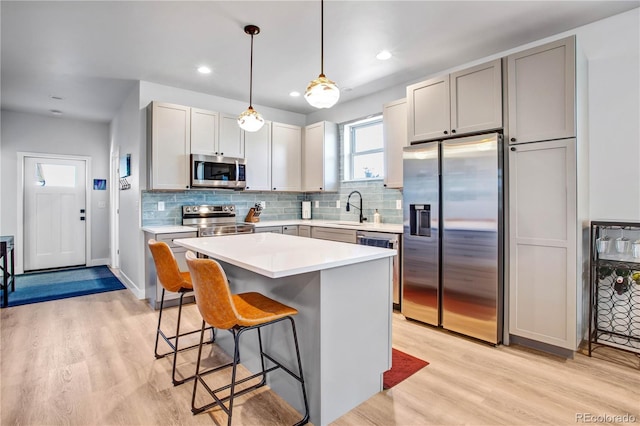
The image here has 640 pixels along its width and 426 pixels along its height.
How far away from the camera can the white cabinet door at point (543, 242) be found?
8.11 ft

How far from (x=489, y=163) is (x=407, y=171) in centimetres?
77

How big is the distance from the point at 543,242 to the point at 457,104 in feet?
4.55

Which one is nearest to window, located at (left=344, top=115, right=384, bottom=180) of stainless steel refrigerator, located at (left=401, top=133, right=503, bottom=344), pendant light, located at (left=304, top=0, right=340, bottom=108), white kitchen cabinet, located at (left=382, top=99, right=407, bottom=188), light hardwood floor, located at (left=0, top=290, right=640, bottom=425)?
white kitchen cabinet, located at (left=382, top=99, right=407, bottom=188)

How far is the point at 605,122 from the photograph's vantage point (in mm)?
2695

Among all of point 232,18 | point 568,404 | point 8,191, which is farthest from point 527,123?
point 8,191

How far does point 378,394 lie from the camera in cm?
206

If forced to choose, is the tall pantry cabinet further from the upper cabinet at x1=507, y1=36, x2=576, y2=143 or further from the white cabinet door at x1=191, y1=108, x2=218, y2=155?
the white cabinet door at x1=191, y1=108, x2=218, y2=155

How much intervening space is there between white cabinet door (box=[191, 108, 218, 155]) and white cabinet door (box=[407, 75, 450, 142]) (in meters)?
2.43

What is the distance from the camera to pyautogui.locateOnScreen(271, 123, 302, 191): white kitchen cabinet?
16.3 feet

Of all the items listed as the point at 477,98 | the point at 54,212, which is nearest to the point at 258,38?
the point at 477,98

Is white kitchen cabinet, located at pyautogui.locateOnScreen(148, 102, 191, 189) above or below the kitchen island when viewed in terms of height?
above

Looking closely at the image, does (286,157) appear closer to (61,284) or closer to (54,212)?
(61,284)

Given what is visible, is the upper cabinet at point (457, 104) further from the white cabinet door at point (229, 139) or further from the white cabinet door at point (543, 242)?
the white cabinet door at point (229, 139)

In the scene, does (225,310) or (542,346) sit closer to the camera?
(225,310)
